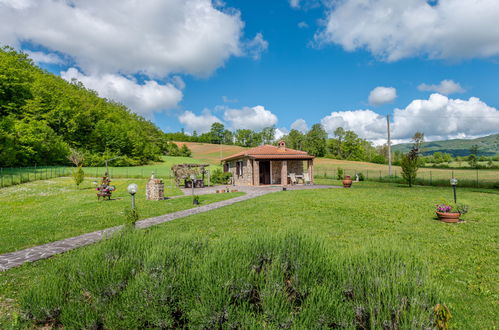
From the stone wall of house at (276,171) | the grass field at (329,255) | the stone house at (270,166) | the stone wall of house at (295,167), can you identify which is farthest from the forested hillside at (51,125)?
the grass field at (329,255)

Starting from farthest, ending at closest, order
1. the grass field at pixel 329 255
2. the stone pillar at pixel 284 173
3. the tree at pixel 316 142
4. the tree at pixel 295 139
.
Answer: the tree at pixel 295 139
the tree at pixel 316 142
the stone pillar at pixel 284 173
the grass field at pixel 329 255

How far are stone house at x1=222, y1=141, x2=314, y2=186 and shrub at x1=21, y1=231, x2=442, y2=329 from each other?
20.7 m

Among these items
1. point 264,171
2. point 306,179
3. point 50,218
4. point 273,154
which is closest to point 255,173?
point 273,154

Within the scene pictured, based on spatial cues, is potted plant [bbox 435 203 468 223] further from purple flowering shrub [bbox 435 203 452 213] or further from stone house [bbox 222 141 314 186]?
stone house [bbox 222 141 314 186]

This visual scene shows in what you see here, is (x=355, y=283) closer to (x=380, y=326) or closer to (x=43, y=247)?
(x=380, y=326)

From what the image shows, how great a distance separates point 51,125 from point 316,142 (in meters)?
60.8

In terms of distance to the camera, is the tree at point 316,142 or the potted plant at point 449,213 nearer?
the potted plant at point 449,213

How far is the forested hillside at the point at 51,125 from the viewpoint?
33.4m

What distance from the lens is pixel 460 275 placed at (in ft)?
13.9

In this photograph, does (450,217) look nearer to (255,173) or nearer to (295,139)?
(255,173)

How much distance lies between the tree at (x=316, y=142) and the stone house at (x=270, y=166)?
4520 centimetres

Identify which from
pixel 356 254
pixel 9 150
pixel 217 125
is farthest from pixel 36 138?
pixel 217 125

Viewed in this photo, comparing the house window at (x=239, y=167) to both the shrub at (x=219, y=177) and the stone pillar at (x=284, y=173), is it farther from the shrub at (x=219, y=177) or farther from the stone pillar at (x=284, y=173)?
the stone pillar at (x=284, y=173)

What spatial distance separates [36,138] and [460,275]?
1783 inches
